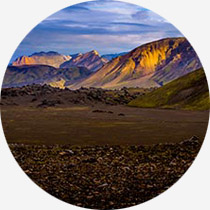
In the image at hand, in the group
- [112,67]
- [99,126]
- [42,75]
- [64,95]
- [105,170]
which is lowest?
[105,170]

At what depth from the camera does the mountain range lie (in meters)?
8.77

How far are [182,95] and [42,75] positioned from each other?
302 centimetres

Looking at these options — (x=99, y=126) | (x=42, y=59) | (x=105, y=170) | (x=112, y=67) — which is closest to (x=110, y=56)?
(x=112, y=67)

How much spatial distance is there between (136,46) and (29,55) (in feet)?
7.27

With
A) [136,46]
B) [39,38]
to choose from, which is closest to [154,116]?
[136,46]

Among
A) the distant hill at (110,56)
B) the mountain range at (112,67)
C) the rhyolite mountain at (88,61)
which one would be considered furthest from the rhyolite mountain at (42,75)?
the distant hill at (110,56)

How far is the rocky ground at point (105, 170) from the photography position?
7.73 m

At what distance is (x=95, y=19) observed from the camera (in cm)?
852

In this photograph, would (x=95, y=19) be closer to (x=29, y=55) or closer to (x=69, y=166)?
(x=29, y=55)

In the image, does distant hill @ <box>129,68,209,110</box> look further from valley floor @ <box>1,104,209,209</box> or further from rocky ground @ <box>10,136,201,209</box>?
rocky ground @ <box>10,136,201,209</box>

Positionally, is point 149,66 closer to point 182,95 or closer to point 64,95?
point 182,95

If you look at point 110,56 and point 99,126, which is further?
point 110,56

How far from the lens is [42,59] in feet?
28.9

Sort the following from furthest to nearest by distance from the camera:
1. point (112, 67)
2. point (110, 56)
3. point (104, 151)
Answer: point (112, 67) < point (110, 56) < point (104, 151)
